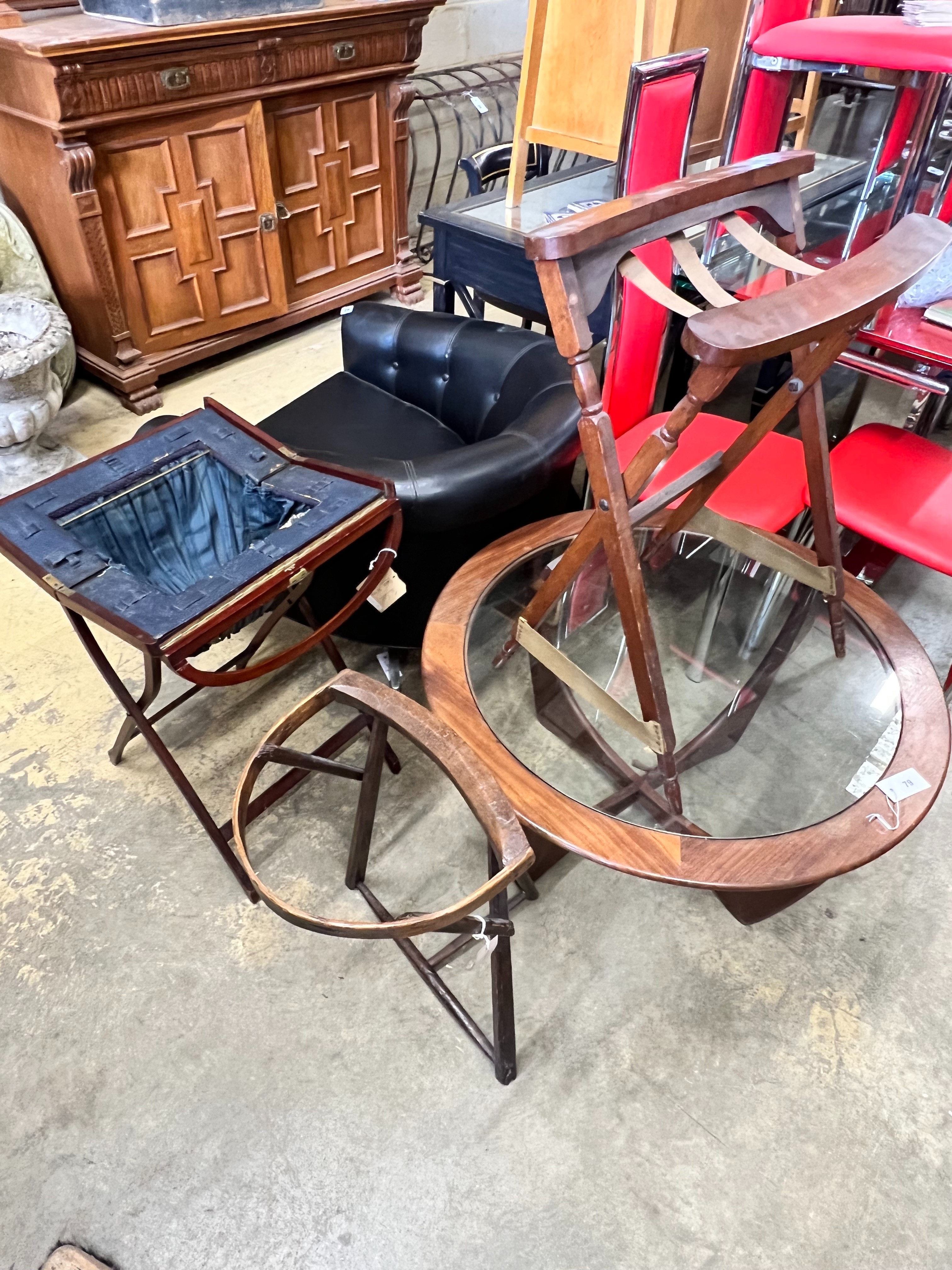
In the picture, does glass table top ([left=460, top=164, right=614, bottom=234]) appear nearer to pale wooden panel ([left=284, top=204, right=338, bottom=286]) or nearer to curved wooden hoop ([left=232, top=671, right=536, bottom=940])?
pale wooden panel ([left=284, top=204, right=338, bottom=286])

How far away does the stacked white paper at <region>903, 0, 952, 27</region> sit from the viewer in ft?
5.11

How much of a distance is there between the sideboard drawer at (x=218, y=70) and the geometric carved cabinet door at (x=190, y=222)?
8 cm

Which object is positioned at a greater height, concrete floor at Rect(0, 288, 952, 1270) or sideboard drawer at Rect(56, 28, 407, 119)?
sideboard drawer at Rect(56, 28, 407, 119)

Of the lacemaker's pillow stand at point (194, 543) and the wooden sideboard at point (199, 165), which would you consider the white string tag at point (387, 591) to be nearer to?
the lacemaker's pillow stand at point (194, 543)

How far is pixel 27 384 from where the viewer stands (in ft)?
7.86

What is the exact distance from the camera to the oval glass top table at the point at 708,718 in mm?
1038

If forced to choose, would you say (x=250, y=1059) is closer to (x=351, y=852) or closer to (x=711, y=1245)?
(x=351, y=852)

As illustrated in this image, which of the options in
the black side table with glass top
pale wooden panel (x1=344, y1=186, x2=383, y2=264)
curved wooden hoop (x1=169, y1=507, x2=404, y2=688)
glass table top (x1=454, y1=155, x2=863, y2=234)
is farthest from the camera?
pale wooden panel (x1=344, y1=186, x2=383, y2=264)

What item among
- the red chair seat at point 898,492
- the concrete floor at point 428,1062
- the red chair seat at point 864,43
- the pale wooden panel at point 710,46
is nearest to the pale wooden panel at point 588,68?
the pale wooden panel at point 710,46

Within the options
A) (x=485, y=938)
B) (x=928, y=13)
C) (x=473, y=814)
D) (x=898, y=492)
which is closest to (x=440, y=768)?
(x=473, y=814)

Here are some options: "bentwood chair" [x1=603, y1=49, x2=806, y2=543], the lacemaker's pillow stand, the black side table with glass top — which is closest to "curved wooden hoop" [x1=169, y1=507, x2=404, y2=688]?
the lacemaker's pillow stand

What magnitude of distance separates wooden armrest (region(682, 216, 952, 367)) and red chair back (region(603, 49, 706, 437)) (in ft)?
1.84

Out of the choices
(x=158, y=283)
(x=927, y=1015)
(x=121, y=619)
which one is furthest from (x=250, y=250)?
(x=927, y=1015)

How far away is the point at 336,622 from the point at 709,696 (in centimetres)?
67
